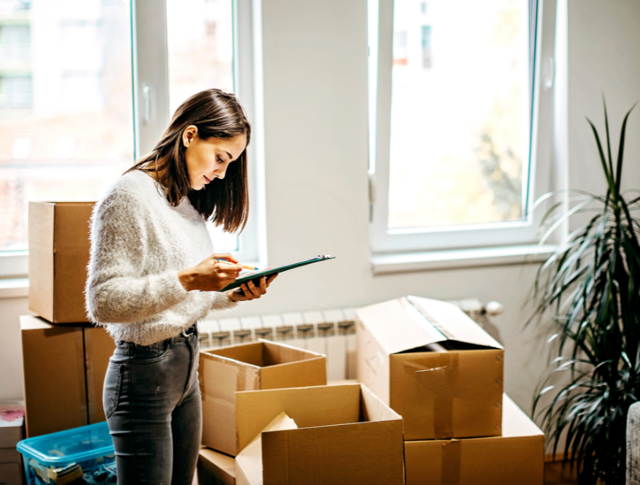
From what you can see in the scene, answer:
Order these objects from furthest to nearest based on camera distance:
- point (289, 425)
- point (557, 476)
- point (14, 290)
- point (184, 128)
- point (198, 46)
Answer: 1. point (557, 476)
2. point (198, 46)
3. point (14, 290)
4. point (289, 425)
5. point (184, 128)

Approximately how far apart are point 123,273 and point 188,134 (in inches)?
13.6

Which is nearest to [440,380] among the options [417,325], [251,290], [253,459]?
[417,325]

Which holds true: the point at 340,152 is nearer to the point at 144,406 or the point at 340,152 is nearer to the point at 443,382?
the point at 443,382

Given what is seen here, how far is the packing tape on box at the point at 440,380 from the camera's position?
5.44 feet

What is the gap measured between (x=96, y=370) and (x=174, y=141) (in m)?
0.88

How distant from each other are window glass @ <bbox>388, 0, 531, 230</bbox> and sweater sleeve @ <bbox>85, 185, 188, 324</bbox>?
154 cm

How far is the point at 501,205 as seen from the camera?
2598mm

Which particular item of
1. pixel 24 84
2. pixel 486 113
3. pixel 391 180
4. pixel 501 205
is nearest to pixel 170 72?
pixel 24 84

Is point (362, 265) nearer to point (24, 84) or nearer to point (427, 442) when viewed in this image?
point (427, 442)

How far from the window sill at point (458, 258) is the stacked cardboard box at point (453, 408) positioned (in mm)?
597

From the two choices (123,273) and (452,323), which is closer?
(123,273)

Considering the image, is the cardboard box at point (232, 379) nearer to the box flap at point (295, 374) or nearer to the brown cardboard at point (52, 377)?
→ the box flap at point (295, 374)

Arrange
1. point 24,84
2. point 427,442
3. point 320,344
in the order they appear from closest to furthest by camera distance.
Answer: point 427,442 < point 24,84 < point 320,344

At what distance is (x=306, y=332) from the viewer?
2.18 metres
